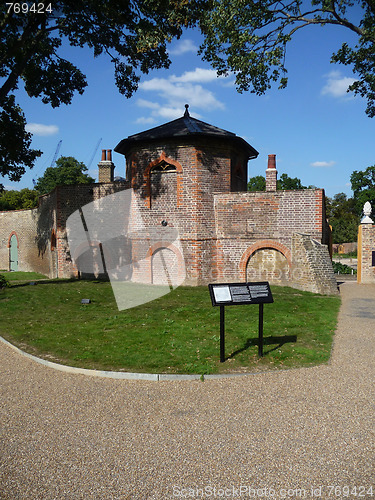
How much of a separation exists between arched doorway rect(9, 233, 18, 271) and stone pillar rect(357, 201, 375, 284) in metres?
27.5

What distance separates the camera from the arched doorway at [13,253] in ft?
104

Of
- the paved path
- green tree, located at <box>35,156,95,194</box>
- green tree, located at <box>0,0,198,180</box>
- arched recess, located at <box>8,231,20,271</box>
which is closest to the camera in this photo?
the paved path

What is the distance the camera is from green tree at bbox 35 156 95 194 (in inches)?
2287

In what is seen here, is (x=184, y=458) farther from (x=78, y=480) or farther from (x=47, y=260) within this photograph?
(x=47, y=260)

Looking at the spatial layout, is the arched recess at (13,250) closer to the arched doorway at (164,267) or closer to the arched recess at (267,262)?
the arched doorway at (164,267)

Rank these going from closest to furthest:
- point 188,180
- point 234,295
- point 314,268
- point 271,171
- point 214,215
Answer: point 234,295 → point 314,268 → point 188,180 → point 214,215 → point 271,171

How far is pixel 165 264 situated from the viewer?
60.6ft

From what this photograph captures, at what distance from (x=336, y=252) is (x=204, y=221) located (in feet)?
133

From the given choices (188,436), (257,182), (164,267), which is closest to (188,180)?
(164,267)

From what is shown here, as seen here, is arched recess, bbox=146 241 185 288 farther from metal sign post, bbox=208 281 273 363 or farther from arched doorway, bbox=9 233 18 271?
arched doorway, bbox=9 233 18 271

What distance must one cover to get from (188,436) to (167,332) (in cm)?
494

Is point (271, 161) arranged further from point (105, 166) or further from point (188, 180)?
point (105, 166)

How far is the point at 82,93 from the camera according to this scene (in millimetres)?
18391

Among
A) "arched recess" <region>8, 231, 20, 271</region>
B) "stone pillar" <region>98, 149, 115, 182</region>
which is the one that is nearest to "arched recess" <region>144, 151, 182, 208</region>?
"stone pillar" <region>98, 149, 115, 182</region>
